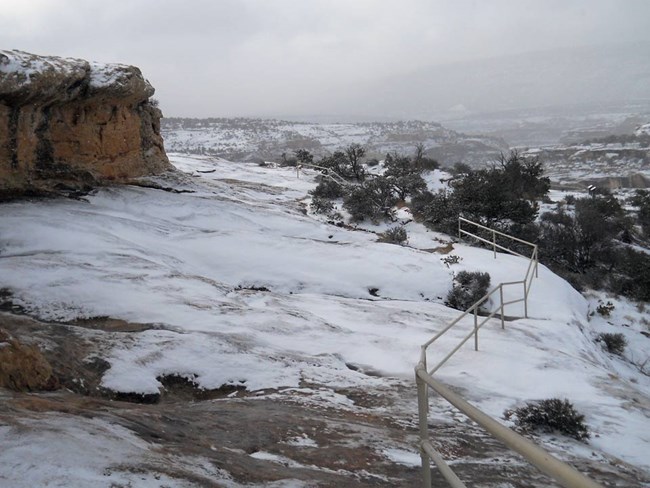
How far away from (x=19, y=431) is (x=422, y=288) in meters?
8.93

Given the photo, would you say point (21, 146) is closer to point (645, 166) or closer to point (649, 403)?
point (649, 403)

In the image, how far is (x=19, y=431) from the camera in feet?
9.19

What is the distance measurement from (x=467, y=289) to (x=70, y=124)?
10.7m

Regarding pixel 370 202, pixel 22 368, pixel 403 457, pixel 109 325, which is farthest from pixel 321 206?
pixel 403 457

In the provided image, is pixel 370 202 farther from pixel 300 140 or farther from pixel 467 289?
pixel 300 140

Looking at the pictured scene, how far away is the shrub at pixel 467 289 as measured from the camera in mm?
10586

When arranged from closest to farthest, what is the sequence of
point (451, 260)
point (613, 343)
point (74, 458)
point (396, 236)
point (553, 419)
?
point (74, 458), point (553, 419), point (613, 343), point (451, 260), point (396, 236)

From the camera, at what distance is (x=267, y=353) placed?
21.2ft

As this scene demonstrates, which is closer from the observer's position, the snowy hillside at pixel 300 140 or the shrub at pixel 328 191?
the shrub at pixel 328 191

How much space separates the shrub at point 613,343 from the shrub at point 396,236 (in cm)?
573

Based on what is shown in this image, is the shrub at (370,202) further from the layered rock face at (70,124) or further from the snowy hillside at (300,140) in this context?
the snowy hillside at (300,140)

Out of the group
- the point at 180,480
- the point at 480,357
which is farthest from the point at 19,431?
the point at 480,357

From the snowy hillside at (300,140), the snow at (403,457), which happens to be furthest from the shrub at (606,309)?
the snowy hillside at (300,140)

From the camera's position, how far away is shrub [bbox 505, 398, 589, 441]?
5.51m
